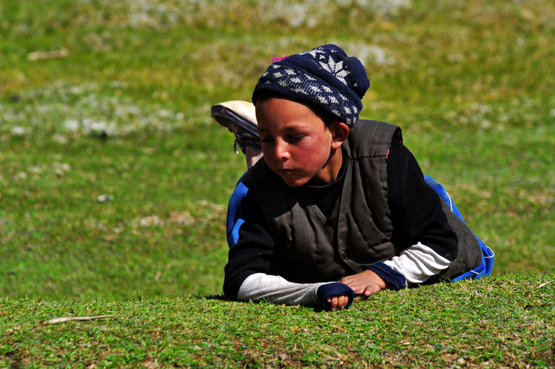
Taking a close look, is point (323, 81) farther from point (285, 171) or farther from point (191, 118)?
point (191, 118)

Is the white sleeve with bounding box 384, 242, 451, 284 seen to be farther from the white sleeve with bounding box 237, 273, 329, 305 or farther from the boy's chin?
the boy's chin

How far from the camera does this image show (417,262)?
4160mm

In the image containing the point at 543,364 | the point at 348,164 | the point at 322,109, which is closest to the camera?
the point at 543,364

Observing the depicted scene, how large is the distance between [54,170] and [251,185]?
10.6 m

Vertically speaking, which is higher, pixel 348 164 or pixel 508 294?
pixel 348 164

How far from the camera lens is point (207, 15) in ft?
81.5

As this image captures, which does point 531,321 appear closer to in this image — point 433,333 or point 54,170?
point 433,333

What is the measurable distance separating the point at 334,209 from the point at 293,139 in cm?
70

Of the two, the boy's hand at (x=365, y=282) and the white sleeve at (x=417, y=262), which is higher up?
the white sleeve at (x=417, y=262)

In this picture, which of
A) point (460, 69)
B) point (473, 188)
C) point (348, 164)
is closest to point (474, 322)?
point (348, 164)

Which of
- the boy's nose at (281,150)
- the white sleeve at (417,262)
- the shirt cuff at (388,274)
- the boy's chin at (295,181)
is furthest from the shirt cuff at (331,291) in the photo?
the boy's nose at (281,150)

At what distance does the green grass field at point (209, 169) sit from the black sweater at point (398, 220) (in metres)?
0.30

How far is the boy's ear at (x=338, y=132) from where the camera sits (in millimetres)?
3885

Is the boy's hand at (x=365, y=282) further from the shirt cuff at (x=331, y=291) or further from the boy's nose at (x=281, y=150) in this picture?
the boy's nose at (x=281, y=150)
